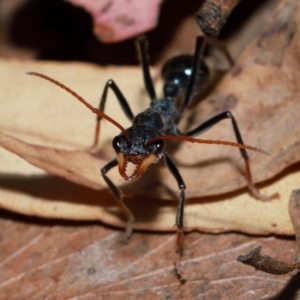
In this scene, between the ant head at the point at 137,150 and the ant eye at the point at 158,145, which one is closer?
the ant head at the point at 137,150

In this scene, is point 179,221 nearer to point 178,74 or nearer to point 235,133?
point 235,133

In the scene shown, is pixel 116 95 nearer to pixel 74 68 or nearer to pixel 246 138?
pixel 74 68

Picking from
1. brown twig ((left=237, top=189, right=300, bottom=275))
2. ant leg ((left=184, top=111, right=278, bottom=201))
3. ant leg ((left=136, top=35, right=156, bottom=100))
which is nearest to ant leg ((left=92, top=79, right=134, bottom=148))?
ant leg ((left=136, top=35, right=156, bottom=100))

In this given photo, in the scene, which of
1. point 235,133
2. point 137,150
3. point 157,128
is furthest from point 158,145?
point 235,133

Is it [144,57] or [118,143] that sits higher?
[144,57]

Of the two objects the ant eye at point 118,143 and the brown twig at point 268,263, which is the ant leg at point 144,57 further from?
the brown twig at point 268,263

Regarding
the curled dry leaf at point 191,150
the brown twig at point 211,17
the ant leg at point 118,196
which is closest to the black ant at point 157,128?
the ant leg at point 118,196

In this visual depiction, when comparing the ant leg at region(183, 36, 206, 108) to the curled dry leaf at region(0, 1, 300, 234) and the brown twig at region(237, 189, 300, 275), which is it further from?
the brown twig at region(237, 189, 300, 275)
